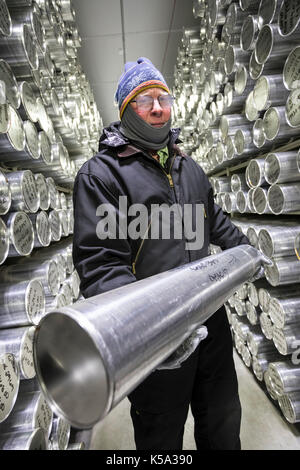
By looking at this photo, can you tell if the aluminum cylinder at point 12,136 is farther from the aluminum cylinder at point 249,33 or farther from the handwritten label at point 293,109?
the aluminum cylinder at point 249,33

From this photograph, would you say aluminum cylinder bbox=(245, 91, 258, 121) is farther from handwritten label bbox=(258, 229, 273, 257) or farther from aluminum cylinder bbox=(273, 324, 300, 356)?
aluminum cylinder bbox=(273, 324, 300, 356)

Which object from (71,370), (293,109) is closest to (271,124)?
(293,109)

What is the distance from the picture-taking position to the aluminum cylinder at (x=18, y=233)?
147cm

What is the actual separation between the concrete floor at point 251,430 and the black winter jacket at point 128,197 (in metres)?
1.65

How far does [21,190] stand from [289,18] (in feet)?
6.17

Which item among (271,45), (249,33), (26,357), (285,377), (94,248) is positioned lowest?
(285,377)

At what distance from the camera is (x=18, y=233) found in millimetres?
1534

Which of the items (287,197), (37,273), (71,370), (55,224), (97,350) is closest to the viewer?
(97,350)

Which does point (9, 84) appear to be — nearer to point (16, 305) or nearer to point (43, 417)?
point (16, 305)

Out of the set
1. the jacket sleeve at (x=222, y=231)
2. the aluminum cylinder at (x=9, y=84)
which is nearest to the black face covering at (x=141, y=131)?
the jacket sleeve at (x=222, y=231)

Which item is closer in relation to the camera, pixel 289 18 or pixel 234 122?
pixel 289 18

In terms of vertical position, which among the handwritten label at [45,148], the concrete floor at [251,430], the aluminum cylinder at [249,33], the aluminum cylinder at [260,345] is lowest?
the concrete floor at [251,430]

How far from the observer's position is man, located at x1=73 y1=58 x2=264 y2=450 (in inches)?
46.4

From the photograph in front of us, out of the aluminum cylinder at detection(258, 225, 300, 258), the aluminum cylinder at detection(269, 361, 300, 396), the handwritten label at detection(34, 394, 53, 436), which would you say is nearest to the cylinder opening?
Answer: the handwritten label at detection(34, 394, 53, 436)
